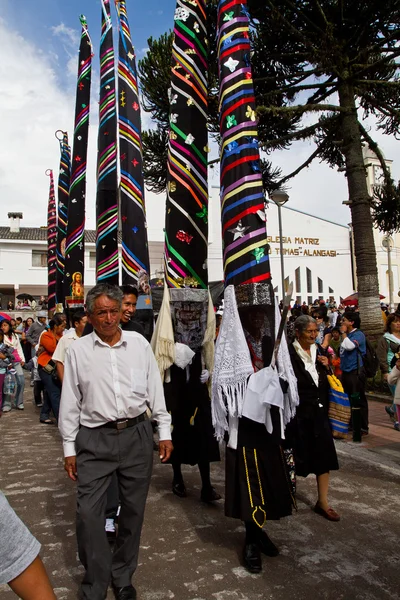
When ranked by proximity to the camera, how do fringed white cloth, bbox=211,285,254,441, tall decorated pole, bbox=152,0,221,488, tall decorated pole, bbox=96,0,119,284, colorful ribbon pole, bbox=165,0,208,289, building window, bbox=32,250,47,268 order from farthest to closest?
building window, bbox=32,250,47,268
tall decorated pole, bbox=96,0,119,284
colorful ribbon pole, bbox=165,0,208,289
tall decorated pole, bbox=152,0,221,488
fringed white cloth, bbox=211,285,254,441

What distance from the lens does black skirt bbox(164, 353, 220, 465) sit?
428 cm

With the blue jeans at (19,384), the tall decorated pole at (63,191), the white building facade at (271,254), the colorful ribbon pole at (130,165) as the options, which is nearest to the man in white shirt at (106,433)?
the colorful ribbon pole at (130,165)

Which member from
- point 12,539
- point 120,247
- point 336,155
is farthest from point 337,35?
point 12,539

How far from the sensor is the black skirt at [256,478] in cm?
309

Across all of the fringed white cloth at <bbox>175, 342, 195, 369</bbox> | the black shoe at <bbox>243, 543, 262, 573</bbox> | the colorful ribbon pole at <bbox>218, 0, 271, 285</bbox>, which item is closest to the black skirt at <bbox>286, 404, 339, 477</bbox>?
the black shoe at <bbox>243, 543, 262, 573</bbox>

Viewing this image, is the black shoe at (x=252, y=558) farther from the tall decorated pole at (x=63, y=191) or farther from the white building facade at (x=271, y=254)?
the white building facade at (x=271, y=254)

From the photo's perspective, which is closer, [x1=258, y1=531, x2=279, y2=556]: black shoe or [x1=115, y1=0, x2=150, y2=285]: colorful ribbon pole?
[x1=258, y1=531, x2=279, y2=556]: black shoe

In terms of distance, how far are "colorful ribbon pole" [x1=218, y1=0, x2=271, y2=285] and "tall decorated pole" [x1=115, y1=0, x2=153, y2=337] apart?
6.63 feet

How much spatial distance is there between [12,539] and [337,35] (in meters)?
10.8

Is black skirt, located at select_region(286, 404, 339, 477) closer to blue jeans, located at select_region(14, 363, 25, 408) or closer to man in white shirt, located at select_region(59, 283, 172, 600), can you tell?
man in white shirt, located at select_region(59, 283, 172, 600)

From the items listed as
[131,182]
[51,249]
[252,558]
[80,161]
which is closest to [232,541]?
[252,558]

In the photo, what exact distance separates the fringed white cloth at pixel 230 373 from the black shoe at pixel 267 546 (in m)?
0.70

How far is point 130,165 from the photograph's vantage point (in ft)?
19.9

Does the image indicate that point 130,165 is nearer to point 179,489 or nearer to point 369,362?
point 179,489
